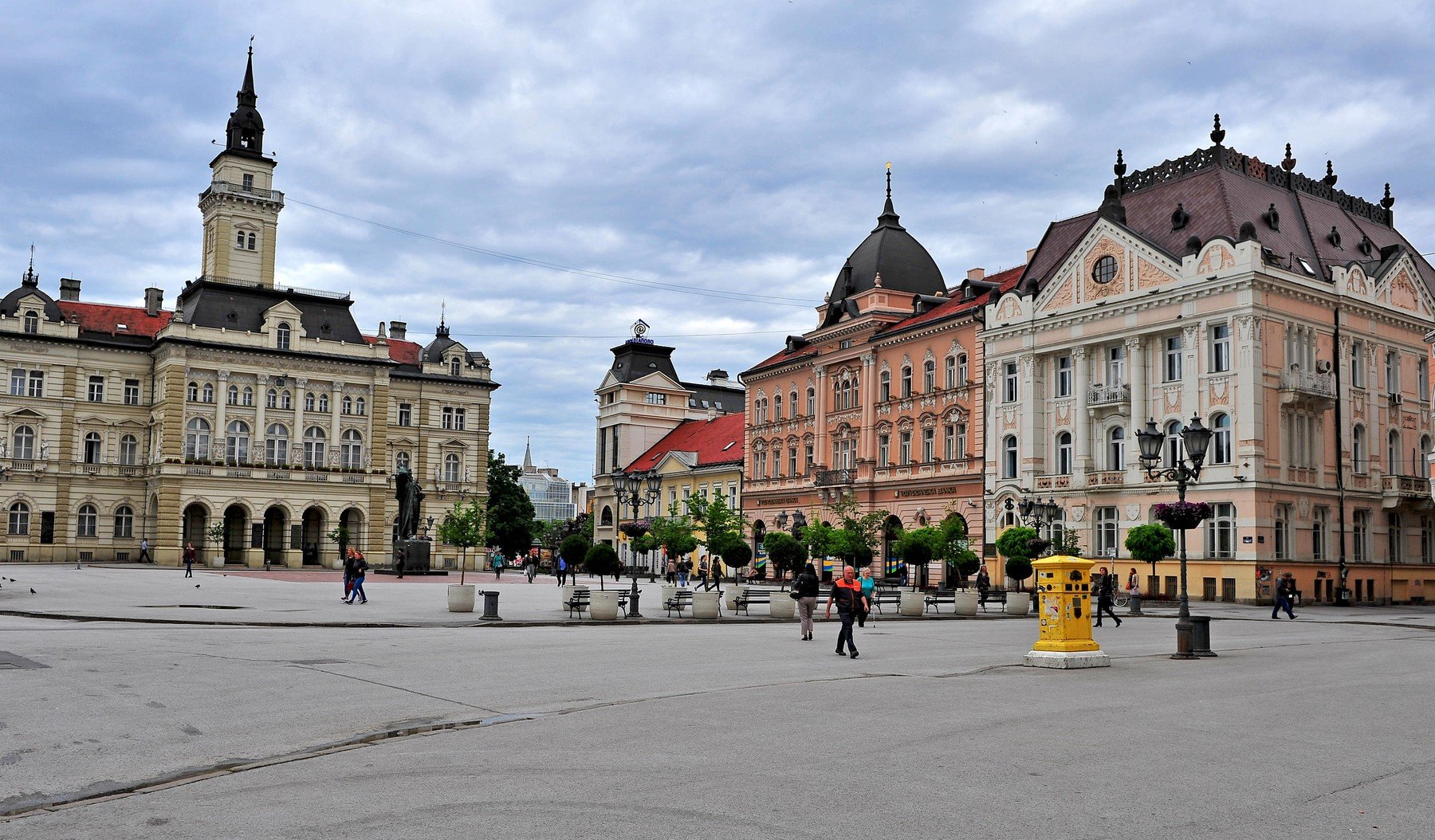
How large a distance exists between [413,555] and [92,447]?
110ft

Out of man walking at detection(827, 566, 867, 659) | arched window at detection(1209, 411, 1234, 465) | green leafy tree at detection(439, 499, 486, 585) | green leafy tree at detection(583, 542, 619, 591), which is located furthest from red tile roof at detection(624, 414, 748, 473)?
man walking at detection(827, 566, 867, 659)

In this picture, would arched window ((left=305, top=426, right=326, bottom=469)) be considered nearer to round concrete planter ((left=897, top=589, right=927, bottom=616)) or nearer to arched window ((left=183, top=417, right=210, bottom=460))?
arched window ((left=183, top=417, right=210, bottom=460))

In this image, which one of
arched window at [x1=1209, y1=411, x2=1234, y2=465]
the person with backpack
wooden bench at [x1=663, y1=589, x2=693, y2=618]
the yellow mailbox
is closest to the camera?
the yellow mailbox

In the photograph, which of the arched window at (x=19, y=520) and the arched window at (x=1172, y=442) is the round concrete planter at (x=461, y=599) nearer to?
the arched window at (x=1172, y=442)

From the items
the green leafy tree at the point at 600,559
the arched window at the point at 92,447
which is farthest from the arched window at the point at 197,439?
the green leafy tree at the point at 600,559

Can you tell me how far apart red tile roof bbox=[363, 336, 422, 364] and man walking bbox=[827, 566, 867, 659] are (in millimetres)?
77352

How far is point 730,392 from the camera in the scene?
4141 inches

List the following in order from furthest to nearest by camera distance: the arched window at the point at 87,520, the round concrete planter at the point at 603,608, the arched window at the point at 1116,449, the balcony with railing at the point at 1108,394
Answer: the arched window at the point at 87,520, the arched window at the point at 1116,449, the balcony with railing at the point at 1108,394, the round concrete planter at the point at 603,608

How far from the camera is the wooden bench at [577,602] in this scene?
3100cm

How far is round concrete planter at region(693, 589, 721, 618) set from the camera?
104 feet

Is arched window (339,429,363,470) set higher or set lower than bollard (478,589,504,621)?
higher

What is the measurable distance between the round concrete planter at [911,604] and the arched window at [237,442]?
6032 cm

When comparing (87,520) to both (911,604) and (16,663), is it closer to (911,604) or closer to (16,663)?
(911,604)

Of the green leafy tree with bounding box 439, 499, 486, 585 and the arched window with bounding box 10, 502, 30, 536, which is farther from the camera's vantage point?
the green leafy tree with bounding box 439, 499, 486, 585
